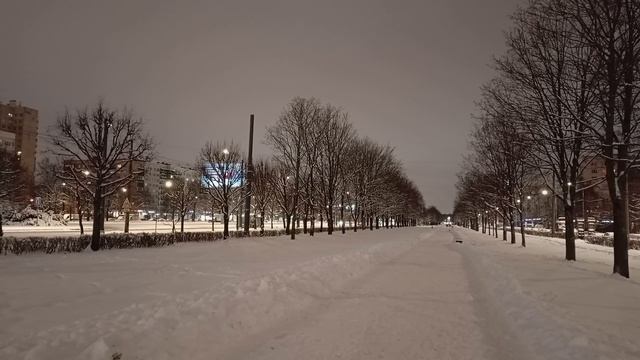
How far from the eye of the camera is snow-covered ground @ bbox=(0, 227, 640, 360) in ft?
21.0

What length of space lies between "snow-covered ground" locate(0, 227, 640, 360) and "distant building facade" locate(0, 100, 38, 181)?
123m

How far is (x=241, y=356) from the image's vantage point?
6406mm

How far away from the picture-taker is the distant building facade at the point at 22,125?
11724 centimetres

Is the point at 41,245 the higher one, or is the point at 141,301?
the point at 41,245

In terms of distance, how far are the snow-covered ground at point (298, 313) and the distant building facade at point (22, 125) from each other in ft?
404

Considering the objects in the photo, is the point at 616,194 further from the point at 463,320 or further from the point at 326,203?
the point at 326,203

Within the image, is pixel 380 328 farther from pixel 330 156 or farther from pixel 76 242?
pixel 330 156

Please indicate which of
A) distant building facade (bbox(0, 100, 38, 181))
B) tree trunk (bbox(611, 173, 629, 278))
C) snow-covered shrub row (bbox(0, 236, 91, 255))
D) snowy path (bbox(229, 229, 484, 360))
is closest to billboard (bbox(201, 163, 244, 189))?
snow-covered shrub row (bbox(0, 236, 91, 255))

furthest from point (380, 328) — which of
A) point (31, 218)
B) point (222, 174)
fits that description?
point (31, 218)

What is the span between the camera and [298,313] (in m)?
9.20

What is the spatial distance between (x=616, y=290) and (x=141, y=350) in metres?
10.8

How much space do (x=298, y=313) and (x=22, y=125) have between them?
14969 cm

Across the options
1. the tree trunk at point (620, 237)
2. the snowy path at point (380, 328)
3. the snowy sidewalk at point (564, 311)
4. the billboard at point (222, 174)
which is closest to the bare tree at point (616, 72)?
the tree trunk at point (620, 237)

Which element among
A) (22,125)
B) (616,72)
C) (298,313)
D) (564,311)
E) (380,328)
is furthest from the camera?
(22,125)
